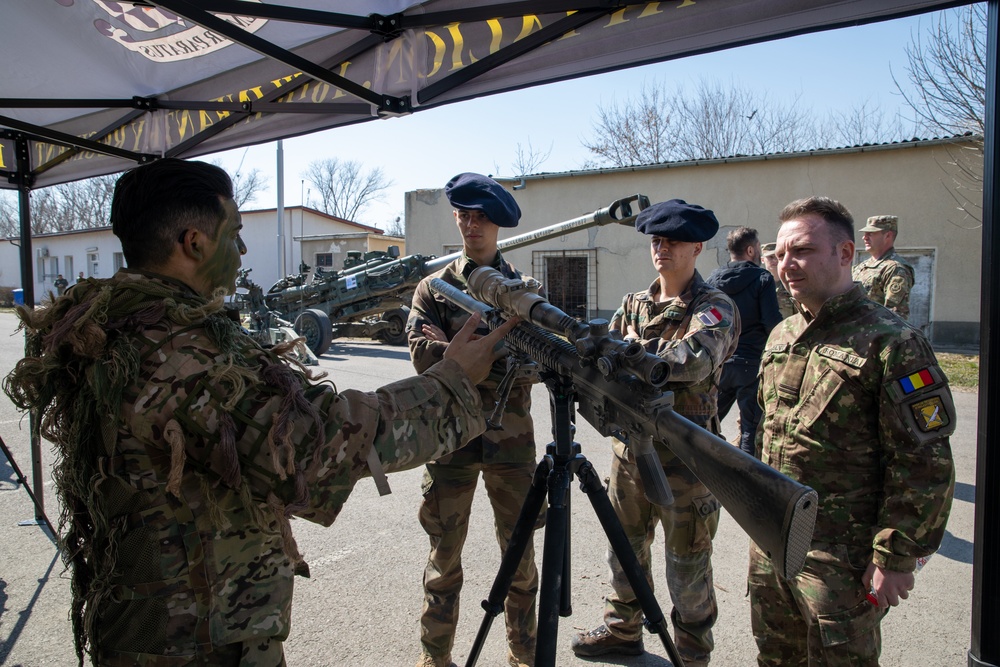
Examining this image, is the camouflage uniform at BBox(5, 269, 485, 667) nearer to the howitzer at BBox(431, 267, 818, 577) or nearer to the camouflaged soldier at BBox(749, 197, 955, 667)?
the howitzer at BBox(431, 267, 818, 577)

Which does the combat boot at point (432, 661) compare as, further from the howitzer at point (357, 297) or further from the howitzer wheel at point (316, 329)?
the howitzer wheel at point (316, 329)

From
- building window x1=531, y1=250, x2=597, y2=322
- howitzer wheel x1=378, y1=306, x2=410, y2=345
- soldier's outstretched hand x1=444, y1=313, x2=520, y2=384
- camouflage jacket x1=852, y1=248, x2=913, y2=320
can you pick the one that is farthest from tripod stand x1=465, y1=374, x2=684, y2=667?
building window x1=531, y1=250, x2=597, y2=322

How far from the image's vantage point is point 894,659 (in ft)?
9.27

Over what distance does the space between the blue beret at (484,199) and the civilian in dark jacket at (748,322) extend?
93.0 inches

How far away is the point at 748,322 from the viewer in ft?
15.6

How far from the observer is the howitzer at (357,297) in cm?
1305

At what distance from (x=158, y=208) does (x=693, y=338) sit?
1.89 metres

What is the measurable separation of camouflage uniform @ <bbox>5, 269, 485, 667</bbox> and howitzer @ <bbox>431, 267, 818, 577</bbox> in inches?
18.4

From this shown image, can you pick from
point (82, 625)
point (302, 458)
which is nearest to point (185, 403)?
point (302, 458)

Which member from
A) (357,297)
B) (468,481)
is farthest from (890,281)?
(357,297)

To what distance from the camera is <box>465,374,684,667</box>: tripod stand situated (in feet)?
6.18

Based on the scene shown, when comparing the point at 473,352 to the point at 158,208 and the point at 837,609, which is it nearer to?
the point at 158,208

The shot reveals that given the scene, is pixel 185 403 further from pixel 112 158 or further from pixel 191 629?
pixel 112 158

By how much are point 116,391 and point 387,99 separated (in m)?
2.12
